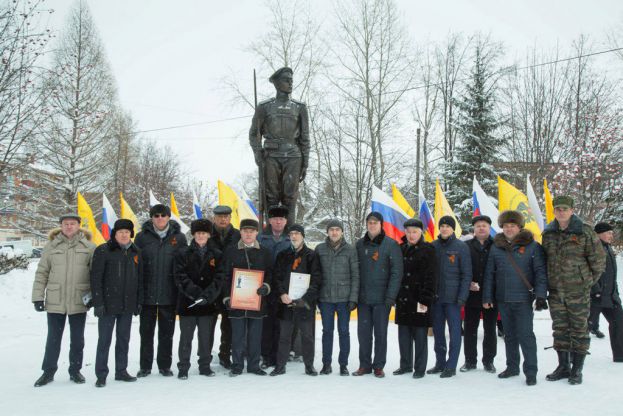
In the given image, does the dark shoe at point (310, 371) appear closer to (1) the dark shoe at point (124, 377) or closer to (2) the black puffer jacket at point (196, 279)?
(2) the black puffer jacket at point (196, 279)

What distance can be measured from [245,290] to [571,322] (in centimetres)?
371

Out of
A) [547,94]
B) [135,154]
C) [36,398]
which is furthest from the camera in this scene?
[135,154]

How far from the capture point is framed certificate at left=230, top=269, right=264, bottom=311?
600 cm

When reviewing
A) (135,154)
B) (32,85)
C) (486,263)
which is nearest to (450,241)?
(486,263)

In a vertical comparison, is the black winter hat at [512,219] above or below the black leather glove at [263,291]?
above

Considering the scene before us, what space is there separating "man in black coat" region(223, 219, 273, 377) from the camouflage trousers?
10.9 ft

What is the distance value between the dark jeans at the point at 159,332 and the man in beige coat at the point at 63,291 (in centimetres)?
66

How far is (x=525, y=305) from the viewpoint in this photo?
231 inches

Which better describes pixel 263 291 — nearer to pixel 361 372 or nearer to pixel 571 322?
pixel 361 372

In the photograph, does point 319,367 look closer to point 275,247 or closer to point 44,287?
point 275,247

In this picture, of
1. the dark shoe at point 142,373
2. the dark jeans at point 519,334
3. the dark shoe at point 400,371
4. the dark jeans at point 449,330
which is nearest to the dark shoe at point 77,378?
the dark shoe at point 142,373

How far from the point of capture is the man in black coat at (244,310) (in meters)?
6.05

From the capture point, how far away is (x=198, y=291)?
5.88 m

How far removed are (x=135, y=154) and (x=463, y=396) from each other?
114 feet
